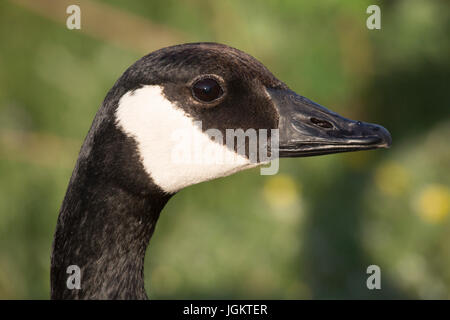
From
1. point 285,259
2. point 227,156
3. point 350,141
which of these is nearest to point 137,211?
point 227,156

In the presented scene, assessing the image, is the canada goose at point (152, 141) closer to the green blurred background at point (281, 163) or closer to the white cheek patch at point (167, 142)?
the white cheek patch at point (167, 142)

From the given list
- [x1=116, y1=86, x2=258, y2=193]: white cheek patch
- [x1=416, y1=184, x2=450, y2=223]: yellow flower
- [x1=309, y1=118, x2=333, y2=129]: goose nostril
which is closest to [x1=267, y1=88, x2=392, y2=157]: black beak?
[x1=309, y1=118, x2=333, y2=129]: goose nostril

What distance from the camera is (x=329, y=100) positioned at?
3957mm

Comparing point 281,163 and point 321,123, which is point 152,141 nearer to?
point 321,123

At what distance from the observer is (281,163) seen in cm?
390

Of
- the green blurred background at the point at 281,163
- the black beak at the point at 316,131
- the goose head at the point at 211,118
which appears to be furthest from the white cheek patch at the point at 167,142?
the green blurred background at the point at 281,163

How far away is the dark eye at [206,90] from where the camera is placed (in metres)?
1.87

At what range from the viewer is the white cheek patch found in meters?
1.84

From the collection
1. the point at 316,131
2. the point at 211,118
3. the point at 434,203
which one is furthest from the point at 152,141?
the point at 434,203

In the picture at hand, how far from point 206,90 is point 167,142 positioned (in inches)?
7.9

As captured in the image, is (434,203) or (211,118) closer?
(211,118)

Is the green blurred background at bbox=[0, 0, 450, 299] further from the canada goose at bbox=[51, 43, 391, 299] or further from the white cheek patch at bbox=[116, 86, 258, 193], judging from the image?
the white cheek patch at bbox=[116, 86, 258, 193]

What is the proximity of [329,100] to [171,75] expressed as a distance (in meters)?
Result: 2.26
